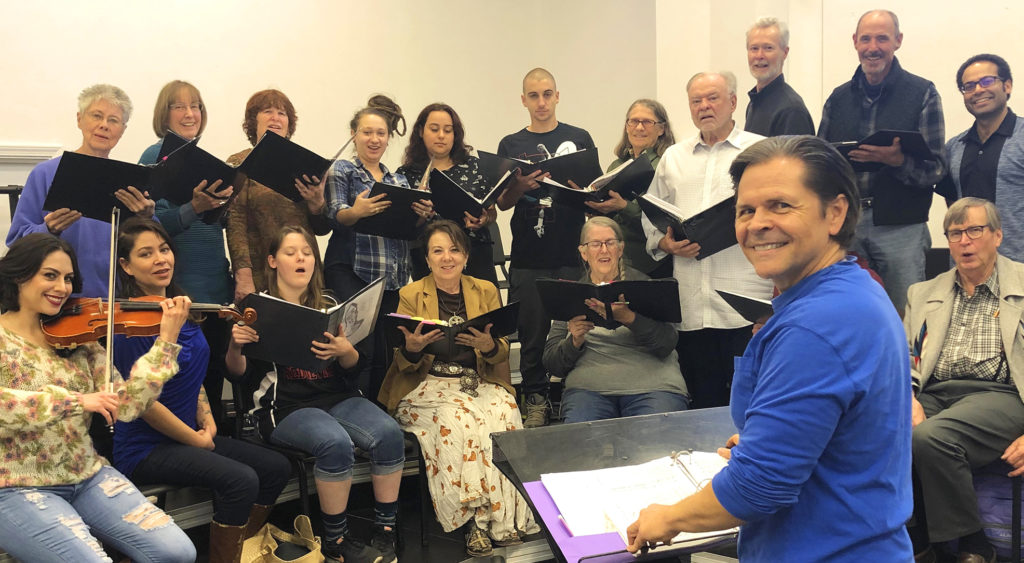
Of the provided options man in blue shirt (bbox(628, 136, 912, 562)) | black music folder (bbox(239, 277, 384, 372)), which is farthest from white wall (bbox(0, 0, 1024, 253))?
man in blue shirt (bbox(628, 136, 912, 562))

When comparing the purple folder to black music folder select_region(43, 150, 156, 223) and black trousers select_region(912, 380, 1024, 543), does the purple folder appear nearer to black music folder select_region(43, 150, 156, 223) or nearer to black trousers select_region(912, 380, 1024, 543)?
black trousers select_region(912, 380, 1024, 543)

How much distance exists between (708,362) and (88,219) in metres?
2.52

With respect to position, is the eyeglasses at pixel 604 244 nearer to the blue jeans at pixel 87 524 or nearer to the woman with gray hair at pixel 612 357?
the woman with gray hair at pixel 612 357

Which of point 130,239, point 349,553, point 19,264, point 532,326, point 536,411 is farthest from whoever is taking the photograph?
point 532,326

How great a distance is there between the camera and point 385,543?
2957 millimetres

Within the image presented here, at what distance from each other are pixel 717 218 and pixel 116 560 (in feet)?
7.80

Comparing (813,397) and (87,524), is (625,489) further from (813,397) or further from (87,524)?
(87,524)

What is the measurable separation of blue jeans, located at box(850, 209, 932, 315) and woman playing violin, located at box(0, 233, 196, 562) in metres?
2.83

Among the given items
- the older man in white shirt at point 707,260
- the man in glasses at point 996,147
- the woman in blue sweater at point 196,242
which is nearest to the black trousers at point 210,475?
the woman in blue sweater at point 196,242

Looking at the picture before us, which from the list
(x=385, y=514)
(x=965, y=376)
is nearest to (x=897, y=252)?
(x=965, y=376)

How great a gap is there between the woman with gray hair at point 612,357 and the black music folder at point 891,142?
3.21 feet

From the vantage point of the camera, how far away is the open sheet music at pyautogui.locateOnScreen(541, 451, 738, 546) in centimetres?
149

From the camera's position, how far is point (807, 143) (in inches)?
50.3

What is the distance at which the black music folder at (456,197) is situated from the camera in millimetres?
3184
